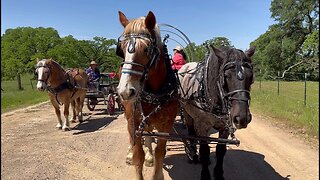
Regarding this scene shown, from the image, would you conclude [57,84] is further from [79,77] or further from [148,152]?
[148,152]

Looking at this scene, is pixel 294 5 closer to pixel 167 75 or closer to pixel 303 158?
pixel 303 158

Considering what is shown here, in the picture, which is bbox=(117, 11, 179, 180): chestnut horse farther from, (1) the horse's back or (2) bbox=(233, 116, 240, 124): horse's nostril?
(1) the horse's back

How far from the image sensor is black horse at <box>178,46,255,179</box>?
3.44 meters

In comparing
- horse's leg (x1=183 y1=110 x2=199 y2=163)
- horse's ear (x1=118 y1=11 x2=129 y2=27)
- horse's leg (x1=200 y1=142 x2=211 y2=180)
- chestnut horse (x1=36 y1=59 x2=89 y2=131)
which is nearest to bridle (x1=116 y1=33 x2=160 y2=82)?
horse's ear (x1=118 y1=11 x2=129 y2=27)

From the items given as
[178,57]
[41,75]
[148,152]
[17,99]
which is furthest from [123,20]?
[17,99]

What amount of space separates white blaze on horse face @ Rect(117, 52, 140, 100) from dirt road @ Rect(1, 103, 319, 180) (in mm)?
2564

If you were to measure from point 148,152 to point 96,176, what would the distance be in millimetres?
1100

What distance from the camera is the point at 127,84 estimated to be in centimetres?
322

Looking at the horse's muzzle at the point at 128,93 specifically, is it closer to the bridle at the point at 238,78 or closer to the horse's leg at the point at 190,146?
the bridle at the point at 238,78

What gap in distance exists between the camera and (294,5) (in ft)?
127

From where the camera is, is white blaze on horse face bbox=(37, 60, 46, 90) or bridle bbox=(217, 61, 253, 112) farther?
white blaze on horse face bbox=(37, 60, 46, 90)

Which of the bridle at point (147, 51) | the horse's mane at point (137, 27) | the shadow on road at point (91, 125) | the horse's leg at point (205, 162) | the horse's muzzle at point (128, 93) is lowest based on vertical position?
the shadow on road at point (91, 125)

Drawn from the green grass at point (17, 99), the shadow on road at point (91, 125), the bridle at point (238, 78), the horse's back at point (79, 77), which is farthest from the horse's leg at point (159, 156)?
the green grass at point (17, 99)

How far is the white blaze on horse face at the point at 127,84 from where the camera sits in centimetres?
316
